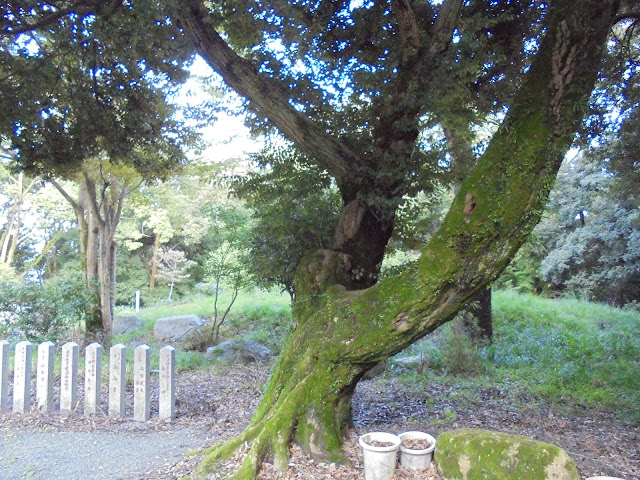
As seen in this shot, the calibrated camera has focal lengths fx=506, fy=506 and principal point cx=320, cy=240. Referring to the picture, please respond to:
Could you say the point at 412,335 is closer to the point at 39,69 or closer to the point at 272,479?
the point at 272,479

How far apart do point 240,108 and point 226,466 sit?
4.94m

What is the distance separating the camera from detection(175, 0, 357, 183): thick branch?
5562 mm

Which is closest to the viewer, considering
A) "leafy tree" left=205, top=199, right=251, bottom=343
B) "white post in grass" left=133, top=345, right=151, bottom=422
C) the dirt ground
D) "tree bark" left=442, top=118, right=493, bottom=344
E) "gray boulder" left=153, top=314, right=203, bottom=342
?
the dirt ground

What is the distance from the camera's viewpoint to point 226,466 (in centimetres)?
417

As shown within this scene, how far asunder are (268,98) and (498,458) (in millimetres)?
4127

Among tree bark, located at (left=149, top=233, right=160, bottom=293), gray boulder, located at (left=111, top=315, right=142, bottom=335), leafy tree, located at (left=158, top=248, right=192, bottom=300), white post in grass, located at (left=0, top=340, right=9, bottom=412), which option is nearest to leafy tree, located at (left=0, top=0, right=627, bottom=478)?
white post in grass, located at (left=0, top=340, right=9, bottom=412)

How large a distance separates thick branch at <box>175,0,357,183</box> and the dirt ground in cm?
292

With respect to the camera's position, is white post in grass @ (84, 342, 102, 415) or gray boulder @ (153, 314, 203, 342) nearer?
white post in grass @ (84, 342, 102, 415)

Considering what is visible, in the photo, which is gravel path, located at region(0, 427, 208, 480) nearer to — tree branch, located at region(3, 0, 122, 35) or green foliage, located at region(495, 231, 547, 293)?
tree branch, located at region(3, 0, 122, 35)

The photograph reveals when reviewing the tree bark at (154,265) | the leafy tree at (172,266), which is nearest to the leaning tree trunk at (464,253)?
the leafy tree at (172,266)

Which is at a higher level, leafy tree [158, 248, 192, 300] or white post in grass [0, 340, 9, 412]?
leafy tree [158, 248, 192, 300]

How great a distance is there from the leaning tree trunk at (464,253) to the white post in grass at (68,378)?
9.39 ft

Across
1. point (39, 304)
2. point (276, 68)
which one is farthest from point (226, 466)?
point (39, 304)

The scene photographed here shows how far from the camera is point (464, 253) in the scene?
3.96 meters
